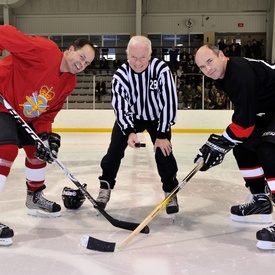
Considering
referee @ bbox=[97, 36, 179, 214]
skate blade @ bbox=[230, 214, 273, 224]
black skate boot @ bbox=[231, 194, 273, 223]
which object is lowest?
skate blade @ bbox=[230, 214, 273, 224]

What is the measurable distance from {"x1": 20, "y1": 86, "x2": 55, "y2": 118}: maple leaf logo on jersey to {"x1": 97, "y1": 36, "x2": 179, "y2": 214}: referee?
371 millimetres

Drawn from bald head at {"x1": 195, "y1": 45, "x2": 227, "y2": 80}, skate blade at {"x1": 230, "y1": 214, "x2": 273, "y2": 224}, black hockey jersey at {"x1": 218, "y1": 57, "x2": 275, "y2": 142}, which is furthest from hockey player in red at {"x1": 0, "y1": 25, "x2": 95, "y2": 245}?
skate blade at {"x1": 230, "y1": 214, "x2": 273, "y2": 224}

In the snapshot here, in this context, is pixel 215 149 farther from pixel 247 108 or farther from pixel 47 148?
pixel 47 148

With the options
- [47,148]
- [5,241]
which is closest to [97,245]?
[5,241]

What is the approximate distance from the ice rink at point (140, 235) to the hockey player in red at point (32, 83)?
253 millimetres

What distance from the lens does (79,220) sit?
2.20 m

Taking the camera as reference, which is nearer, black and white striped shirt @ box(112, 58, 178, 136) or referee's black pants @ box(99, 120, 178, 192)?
black and white striped shirt @ box(112, 58, 178, 136)

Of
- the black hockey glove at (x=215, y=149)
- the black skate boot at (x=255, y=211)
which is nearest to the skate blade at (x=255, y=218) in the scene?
the black skate boot at (x=255, y=211)

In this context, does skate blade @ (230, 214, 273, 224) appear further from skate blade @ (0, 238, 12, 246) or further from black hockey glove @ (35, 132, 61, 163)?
skate blade @ (0, 238, 12, 246)

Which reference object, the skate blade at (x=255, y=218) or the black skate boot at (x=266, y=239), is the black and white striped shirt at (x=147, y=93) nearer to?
the skate blade at (x=255, y=218)

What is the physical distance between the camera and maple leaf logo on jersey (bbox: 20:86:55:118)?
2.05 m

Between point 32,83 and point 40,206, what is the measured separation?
0.72 metres

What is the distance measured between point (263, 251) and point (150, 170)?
1877 mm

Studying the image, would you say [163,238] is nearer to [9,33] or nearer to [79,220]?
[79,220]
